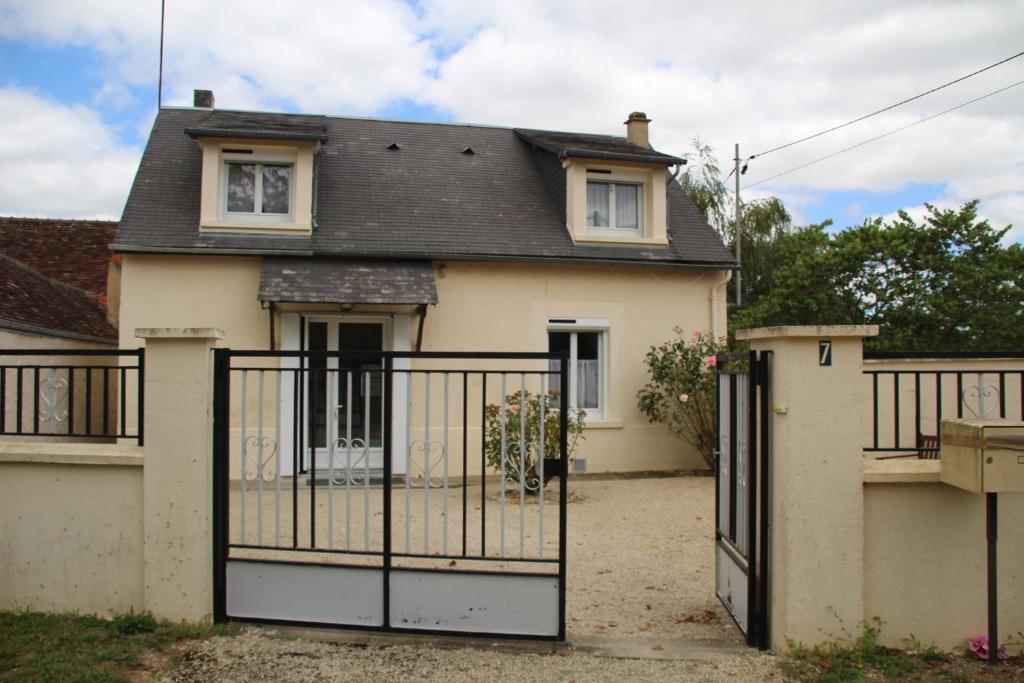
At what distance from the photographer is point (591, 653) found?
456 centimetres

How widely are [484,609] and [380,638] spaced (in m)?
0.65

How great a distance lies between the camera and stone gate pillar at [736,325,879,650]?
442 cm

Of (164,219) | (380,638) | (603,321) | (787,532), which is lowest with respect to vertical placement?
(380,638)

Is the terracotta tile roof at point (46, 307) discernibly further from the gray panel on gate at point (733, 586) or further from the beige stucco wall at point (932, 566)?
the beige stucco wall at point (932, 566)

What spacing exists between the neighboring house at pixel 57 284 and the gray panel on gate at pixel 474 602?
8.35 metres

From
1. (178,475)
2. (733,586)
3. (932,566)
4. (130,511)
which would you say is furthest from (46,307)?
(932,566)

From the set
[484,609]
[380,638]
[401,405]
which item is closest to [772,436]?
[484,609]

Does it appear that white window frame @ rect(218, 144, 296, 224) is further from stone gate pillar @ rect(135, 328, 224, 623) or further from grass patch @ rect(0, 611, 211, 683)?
grass patch @ rect(0, 611, 211, 683)

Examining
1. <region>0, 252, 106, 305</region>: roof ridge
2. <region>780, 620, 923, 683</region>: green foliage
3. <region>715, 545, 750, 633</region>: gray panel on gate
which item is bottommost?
<region>780, 620, 923, 683</region>: green foliage

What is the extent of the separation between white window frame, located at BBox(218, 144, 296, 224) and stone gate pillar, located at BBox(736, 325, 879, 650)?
29.6ft

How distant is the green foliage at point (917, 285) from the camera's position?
58.7ft

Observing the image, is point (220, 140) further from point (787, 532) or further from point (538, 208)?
point (787, 532)

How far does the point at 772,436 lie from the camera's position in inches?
180

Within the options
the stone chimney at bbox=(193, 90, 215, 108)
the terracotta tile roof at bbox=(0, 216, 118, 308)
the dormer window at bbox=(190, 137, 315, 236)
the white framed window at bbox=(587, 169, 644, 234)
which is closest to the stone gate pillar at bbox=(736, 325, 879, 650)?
the white framed window at bbox=(587, 169, 644, 234)
